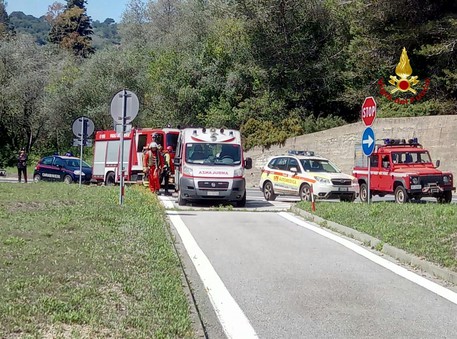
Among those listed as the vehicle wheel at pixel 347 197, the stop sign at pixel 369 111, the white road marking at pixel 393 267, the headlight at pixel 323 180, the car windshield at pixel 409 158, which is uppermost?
the stop sign at pixel 369 111

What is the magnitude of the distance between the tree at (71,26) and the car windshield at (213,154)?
78.3m

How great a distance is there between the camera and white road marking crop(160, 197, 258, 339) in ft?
20.8

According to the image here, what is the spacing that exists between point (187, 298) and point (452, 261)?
435cm

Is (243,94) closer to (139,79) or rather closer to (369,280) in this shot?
(139,79)

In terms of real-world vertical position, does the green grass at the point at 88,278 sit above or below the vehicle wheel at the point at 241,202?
below

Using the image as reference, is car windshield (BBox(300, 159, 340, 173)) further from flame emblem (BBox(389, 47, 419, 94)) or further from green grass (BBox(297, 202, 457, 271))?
flame emblem (BBox(389, 47, 419, 94))

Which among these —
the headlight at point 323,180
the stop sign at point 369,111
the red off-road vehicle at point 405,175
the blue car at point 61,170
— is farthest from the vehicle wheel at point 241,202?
the blue car at point 61,170

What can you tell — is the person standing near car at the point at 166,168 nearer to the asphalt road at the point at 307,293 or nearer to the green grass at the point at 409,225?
the green grass at the point at 409,225

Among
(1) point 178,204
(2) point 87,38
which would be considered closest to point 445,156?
(1) point 178,204

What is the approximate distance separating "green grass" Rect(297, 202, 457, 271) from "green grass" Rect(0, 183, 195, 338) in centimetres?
393

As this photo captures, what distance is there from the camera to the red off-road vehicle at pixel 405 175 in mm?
20359

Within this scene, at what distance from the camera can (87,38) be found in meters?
102

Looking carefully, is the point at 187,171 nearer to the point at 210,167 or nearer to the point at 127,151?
the point at 210,167

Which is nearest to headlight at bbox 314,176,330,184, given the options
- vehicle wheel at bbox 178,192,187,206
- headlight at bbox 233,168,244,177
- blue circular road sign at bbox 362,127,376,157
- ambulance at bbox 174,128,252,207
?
ambulance at bbox 174,128,252,207
